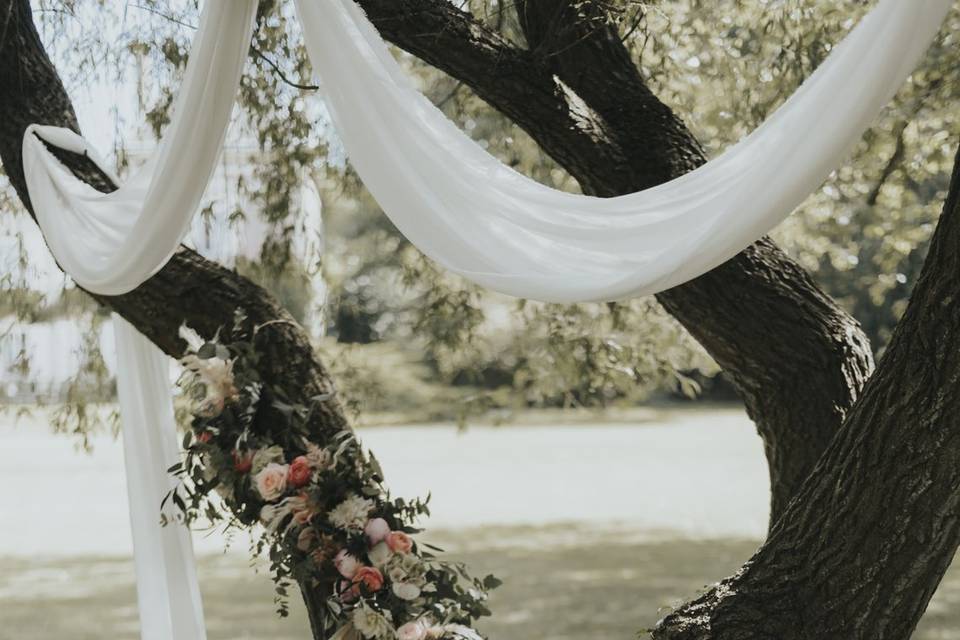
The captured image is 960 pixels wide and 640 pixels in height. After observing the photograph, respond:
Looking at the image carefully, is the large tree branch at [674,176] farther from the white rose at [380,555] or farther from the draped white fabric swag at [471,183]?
the white rose at [380,555]

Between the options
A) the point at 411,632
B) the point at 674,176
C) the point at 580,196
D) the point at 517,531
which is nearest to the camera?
the point at 580,196

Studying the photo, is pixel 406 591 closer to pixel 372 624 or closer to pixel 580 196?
pixel 372 624

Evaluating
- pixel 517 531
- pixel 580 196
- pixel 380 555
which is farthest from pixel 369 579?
pixel 517 531

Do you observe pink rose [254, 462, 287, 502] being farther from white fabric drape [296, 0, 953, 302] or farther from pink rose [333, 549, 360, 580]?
white fabric drape [296, 0, 953, 302]

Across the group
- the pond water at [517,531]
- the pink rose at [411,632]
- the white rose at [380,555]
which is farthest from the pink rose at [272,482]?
the pond water at [517,531]

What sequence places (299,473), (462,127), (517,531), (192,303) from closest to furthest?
(299,473) → (192,303) → (462,127) → (517,531)

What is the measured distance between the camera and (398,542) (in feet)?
9.08

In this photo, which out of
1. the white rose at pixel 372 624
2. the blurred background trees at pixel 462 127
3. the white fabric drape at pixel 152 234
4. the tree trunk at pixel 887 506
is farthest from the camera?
the blurred background trees at pixel 462 127

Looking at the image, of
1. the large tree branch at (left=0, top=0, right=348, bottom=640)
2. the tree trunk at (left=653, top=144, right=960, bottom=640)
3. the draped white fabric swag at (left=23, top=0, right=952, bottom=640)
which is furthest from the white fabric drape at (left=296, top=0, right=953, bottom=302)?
the large tree branch at (left=0, top=0, right=348, bottom=640)

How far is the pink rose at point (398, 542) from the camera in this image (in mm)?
2766

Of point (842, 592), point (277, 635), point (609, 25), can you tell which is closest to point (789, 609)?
point (842, 592)

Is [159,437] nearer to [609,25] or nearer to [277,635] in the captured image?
[609,25]

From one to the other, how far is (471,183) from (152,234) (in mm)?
878

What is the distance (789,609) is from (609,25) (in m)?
1.55
